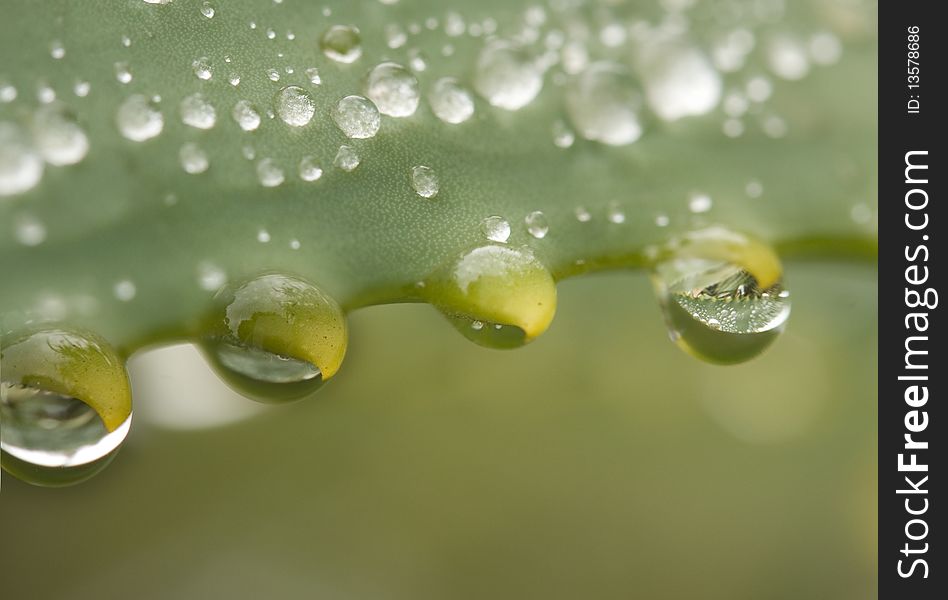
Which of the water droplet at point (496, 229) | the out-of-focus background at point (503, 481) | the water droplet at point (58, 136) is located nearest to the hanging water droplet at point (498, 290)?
the water droplet at point (496, 229)

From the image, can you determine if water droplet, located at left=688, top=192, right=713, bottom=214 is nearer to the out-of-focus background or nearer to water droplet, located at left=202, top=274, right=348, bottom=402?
water droplet, located at left=202, top=274, right=348, bottom=402

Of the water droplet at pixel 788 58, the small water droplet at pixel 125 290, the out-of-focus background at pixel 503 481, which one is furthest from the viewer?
the out-of-focus background at pixel 503 481

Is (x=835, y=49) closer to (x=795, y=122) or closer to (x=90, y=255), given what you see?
(x=795, y=122)

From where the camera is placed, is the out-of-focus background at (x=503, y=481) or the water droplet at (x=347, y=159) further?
the out-of-focus background at (x=503, y=481)

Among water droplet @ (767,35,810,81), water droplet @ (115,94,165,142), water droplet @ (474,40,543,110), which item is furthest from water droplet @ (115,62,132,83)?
water droplet @ (767,35,810,81)

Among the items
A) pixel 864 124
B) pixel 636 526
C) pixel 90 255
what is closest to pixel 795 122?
pixel 864 124

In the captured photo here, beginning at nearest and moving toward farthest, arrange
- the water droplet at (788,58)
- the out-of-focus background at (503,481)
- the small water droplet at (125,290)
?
the small water droplet at (125,290) < the water droplet at (788,58) < the out-of-focus background at (503,481)

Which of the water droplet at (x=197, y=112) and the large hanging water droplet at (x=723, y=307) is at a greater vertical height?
the water droplet at (x=197, y=112)

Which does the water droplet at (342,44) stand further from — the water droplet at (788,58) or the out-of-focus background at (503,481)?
the out-of-focus background at (503,481)
